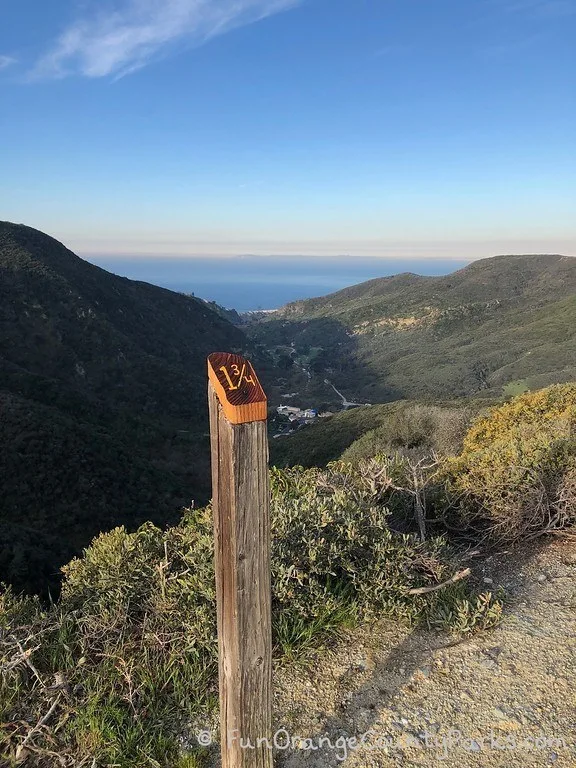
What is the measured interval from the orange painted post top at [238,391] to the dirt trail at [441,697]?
5.14 feet

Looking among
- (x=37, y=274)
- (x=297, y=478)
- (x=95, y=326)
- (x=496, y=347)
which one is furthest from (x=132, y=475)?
(x=496, y=347)

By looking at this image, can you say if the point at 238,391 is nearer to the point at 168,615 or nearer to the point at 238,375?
the point at 238,375

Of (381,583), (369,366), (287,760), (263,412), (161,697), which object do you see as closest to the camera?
(263,412)

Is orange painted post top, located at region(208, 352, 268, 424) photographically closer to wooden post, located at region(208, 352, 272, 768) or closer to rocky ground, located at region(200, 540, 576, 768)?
wooden post, located at region(208, 352, 272, 768)

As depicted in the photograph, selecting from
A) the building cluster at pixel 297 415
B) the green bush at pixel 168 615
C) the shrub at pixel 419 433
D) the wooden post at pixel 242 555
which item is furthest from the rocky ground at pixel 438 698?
the building cluster at pixel 297 415

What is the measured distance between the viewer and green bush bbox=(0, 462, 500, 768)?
6.72 feet

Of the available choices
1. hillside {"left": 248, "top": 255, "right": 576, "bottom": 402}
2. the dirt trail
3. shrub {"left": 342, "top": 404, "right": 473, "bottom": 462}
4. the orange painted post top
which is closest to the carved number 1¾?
the orange painted post top

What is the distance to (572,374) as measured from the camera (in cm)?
3450

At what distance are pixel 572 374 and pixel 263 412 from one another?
1524 inches

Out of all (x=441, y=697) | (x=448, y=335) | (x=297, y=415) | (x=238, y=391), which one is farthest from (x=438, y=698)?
(x=448, y=335)

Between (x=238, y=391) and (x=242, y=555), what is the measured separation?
21.5 inches

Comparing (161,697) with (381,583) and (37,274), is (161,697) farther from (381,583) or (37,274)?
(37,274)

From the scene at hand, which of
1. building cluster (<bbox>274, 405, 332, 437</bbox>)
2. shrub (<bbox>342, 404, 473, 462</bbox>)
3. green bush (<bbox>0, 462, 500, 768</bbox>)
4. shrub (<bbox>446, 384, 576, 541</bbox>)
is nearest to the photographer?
green bush (<bbox>0, 462, 500, 768</bbox>)

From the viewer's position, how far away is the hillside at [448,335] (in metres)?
49.4
